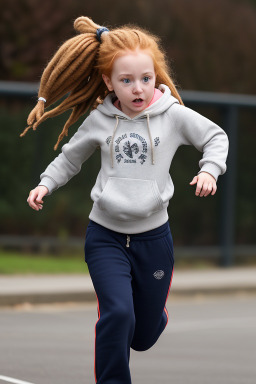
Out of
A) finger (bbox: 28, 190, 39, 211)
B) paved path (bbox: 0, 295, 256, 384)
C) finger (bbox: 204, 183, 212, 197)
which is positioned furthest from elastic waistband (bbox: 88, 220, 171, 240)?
paved path (bbox: 0, 295, 256, 384)

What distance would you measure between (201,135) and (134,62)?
1.51 ft

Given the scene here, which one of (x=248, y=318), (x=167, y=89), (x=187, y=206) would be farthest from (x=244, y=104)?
(x=167, y=89)

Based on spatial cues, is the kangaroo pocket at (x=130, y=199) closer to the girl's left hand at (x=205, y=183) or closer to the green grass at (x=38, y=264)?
the girl's left hand at (x=205, y=183)

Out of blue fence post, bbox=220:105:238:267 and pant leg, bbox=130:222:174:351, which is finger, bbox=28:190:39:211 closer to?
pant leg, bbox=130:222:174:351

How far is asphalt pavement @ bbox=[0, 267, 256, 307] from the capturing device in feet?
37.3

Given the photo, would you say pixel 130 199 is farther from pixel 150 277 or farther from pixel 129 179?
pixel 150 277

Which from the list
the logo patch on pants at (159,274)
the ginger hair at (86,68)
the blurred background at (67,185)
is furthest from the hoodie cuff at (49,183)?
the blurred background at (67,185)

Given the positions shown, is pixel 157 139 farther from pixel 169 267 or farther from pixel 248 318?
pixel 248 318

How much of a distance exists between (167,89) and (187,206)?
9167 millimetres

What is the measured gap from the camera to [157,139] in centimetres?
526

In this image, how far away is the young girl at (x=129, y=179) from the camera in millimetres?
5129

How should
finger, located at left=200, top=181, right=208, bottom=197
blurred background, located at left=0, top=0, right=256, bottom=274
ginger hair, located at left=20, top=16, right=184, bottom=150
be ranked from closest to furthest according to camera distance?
finger, located at left=200, top=181, right=208, bottom=197, ginger hair, located at left=20, top=16, right=184, bottom=150, blurred background, located at left=0, top=0, right=256, bottom=274

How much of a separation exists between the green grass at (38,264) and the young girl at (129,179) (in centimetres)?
775

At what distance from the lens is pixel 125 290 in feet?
16.8
